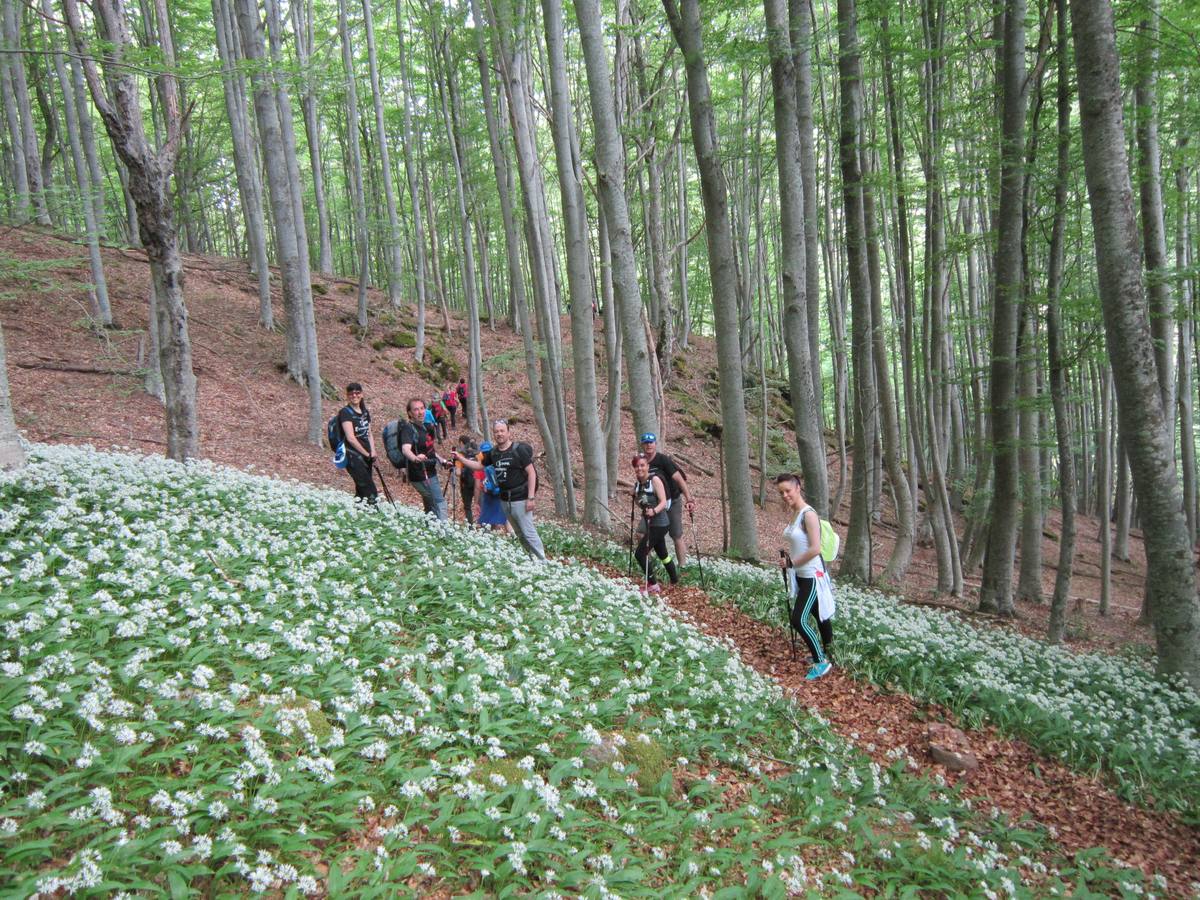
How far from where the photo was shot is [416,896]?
2.76 m

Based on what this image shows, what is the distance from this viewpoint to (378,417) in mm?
16016

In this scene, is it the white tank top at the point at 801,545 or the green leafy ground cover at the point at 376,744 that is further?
the white tank top at the point at 801,545

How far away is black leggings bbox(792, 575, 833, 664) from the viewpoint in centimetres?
621

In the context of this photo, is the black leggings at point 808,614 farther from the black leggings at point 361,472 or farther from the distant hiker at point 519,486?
the black leggings at point 361,472

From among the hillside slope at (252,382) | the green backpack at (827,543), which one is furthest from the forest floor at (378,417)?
the green backpack at (827,543)

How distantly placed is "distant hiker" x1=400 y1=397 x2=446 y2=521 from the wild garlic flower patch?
12.2 feet

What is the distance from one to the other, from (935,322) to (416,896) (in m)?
11.6

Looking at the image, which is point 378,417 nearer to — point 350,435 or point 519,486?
point 350,435

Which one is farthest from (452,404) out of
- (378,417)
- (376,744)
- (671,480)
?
(376,744)

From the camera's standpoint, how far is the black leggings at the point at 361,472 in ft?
28.5

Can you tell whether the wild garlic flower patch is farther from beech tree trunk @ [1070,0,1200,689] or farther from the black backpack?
the black backpack

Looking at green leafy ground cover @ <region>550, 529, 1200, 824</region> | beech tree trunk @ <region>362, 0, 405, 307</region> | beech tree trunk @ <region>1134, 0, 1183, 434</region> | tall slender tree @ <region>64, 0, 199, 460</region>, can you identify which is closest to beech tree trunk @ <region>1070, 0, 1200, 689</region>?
green leafy ground cover @ <region>550, 529, 1200, 824</region>

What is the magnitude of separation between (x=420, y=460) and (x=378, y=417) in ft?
25.5

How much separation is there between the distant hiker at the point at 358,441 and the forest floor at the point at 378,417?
2964 mm
